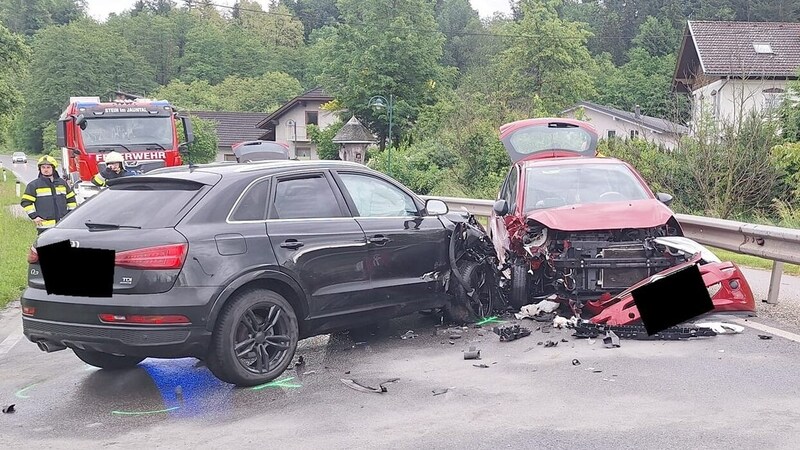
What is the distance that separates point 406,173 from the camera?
29.1 m

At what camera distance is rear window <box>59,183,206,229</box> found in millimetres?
5938

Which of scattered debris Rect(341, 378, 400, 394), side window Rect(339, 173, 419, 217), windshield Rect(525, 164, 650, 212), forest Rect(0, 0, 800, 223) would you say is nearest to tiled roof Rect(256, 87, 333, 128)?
forest Rect(0, 0, 800, 223)

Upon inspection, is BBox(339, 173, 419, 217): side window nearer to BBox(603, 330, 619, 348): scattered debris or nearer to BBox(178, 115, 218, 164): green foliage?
BBox(603, 330, 619, 348): scattered debris

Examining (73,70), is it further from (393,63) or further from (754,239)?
(754,239)

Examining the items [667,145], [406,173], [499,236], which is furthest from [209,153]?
[499,236]

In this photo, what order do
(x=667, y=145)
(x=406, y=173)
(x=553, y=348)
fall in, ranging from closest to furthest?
(x=553, y=348) < (x=667, y=145) < (x=406, y=173)

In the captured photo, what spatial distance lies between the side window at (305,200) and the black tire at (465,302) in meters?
1.59

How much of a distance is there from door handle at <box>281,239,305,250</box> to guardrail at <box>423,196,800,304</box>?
4.85 meters

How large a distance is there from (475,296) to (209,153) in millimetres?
50591

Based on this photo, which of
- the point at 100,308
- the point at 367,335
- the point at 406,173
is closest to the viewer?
the point at 100,308

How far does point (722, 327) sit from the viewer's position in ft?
24.3

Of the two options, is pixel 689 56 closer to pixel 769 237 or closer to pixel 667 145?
pixel 667 145

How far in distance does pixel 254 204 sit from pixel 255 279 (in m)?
0.63

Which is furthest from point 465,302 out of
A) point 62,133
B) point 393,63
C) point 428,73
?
point 428,73
